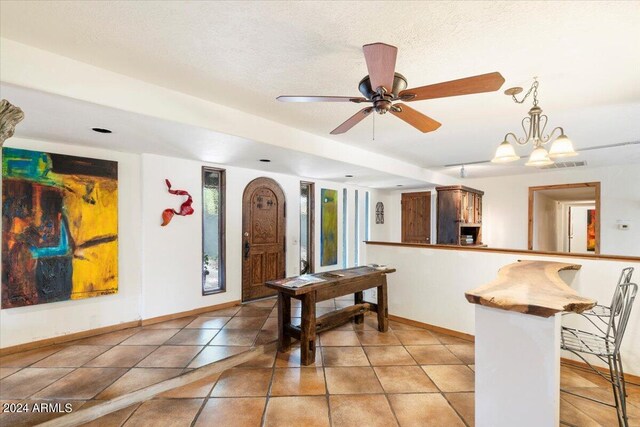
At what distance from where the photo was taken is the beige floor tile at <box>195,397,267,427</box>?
6.45 feet

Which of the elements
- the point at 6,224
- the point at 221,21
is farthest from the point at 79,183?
the point at 221,21

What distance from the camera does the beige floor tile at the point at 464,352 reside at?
112 inches

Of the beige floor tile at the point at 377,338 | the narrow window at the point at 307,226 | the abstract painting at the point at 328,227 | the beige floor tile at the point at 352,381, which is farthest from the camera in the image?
the abstract painting at the point at 328,227

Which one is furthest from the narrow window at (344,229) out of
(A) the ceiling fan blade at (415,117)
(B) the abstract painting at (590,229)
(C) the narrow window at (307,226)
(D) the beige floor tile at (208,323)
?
(B) the abstract painting at (590,229)

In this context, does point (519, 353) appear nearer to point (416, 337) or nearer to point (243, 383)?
point (243, 383)

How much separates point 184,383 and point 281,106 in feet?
8.69

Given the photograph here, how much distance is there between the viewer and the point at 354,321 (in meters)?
3.87

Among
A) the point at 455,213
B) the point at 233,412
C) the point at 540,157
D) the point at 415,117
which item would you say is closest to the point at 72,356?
the point at 233,412

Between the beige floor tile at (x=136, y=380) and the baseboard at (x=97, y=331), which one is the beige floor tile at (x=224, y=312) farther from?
the beige floor tile at (x=136, y=380)

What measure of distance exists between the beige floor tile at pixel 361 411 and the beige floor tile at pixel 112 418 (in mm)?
1487

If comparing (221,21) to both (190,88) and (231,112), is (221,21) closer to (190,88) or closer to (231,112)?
(190,88)

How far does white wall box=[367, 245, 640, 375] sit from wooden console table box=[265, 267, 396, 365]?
1.61 ft

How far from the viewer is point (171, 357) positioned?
286 centimetres

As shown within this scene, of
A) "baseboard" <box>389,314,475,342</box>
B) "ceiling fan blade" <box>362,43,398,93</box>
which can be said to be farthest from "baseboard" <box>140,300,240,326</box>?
"ceiling fan blade" <box>362,43,398,93</box>
